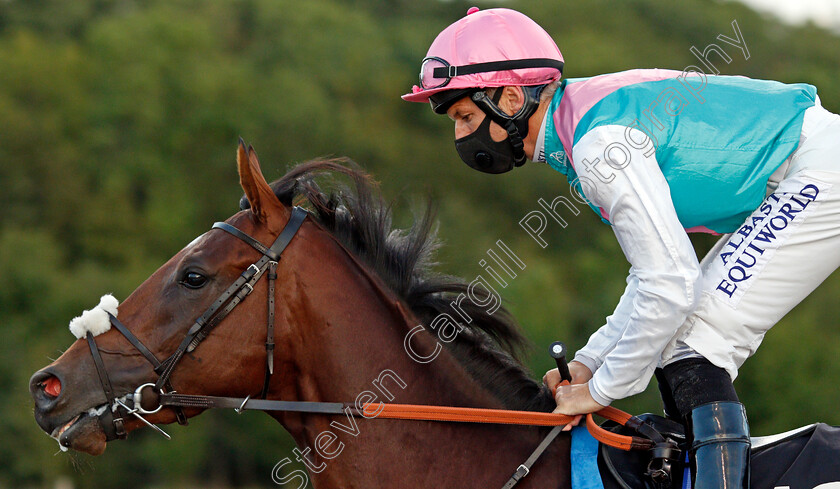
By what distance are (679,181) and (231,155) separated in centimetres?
3123

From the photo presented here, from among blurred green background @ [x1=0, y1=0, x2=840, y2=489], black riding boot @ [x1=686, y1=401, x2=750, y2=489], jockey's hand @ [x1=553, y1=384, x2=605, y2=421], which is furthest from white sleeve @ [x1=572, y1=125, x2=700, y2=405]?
blurred green background @ [x1=0, y1=0, x2=840, y2=489]

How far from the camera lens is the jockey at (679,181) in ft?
9.36

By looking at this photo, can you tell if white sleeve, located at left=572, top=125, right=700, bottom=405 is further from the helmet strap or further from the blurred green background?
the blurred green background

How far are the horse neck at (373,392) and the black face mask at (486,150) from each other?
65 centimetres

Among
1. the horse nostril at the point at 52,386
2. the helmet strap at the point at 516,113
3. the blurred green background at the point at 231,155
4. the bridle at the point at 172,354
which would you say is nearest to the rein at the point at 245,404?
the bridle at the point at 172,354

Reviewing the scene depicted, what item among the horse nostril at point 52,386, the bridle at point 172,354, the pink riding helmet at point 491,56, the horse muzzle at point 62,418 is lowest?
the horse muzzle at point 62,418

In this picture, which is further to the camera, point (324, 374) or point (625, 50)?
point (625, 50)

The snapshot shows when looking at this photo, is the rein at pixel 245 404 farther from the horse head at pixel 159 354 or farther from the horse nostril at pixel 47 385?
the horse nostril at pixel 47 385

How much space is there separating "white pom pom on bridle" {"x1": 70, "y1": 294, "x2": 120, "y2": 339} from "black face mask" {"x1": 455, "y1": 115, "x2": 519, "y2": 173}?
1.46 meters

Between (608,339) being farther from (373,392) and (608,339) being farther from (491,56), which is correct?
(491,56)

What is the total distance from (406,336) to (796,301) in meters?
1.46

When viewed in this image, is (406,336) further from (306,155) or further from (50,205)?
(50,205)

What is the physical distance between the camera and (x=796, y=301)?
3.12 metres

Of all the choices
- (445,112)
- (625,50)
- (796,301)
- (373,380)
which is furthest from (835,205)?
(625,50)
